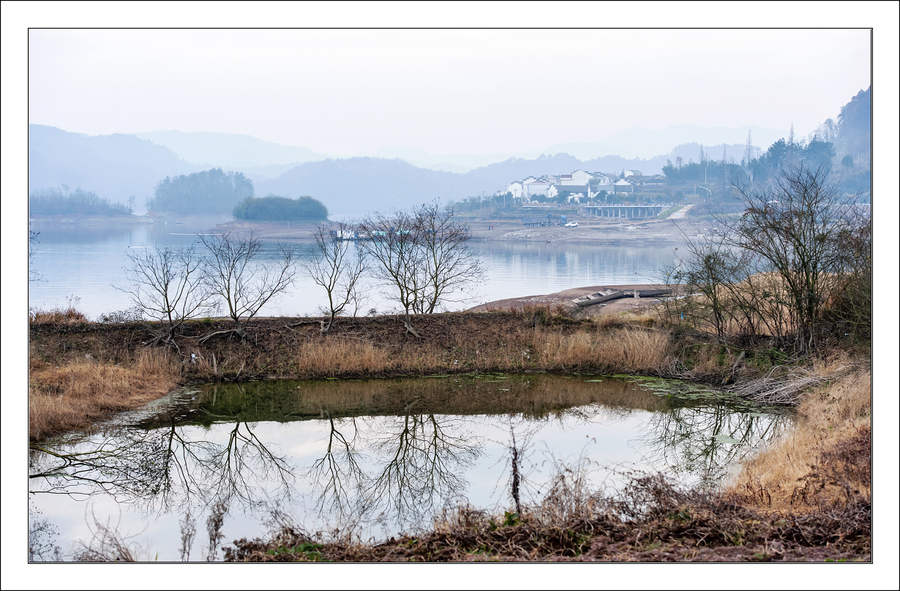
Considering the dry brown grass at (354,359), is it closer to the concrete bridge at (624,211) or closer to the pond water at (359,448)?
the pond water at (359,448)

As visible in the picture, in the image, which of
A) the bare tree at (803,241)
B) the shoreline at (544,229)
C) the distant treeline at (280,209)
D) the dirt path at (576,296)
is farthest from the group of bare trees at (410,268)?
the distant treeline at (280,209)

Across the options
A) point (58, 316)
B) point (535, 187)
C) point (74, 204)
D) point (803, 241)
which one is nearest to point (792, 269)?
point (803, 241)

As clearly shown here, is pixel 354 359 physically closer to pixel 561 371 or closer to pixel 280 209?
pixel 561 371

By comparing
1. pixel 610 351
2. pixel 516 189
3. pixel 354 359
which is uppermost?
pixel 516 189

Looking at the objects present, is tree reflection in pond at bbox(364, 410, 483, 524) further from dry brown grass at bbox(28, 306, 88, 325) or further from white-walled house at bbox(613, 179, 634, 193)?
white-walled house at bbox(613, 179, 634, 193)

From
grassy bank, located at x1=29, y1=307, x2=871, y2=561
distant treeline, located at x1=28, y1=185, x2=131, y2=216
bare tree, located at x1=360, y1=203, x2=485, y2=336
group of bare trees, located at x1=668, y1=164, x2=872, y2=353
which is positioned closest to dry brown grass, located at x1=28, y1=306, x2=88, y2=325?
grassy bank, located at x1=29, y1=307, x2=871, y2=561
